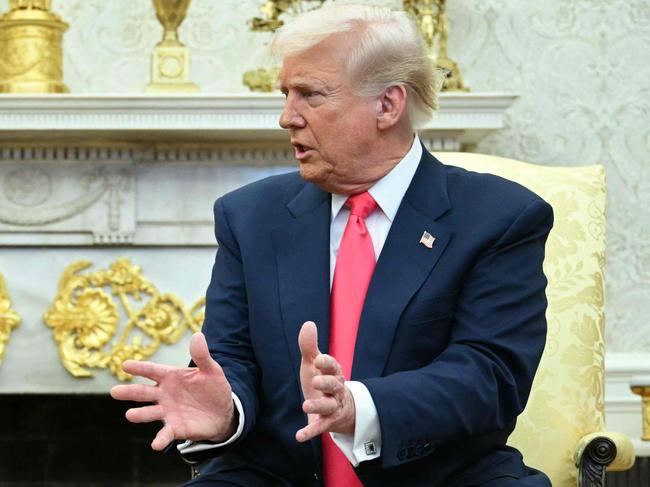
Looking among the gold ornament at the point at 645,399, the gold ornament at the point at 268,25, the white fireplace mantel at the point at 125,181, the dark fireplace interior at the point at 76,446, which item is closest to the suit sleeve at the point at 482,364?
the gold ornament at the point at 645,399

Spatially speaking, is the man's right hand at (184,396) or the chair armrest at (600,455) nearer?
the man's right hand at (184,396)

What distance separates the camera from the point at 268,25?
365 cm

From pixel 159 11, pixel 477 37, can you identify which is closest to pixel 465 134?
pixel 477 37

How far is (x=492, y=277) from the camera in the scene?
2.03 m

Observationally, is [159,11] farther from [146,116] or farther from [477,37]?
[477,37]

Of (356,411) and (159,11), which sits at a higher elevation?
(159,11)

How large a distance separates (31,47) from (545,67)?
1.57 m

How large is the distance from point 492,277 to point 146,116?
175cm

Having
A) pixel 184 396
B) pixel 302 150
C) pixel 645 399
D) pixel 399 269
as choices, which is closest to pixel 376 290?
pixel 399 269

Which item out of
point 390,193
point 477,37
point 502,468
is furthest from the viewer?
point 477,37

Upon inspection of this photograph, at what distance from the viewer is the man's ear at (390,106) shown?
2.12m

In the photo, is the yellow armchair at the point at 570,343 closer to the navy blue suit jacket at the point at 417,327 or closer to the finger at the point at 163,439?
the navy blue suit jacket at the point at 417,327

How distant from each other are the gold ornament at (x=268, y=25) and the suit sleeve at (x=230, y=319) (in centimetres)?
150

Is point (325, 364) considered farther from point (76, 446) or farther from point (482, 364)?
point (76, 446)
